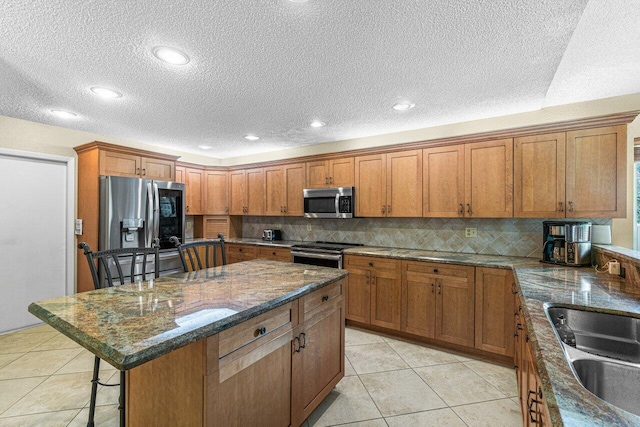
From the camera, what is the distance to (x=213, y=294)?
1628 mm

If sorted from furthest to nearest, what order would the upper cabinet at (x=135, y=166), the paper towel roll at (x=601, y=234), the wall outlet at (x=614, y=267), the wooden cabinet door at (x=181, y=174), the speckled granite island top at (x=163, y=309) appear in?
1. the wooden cabinet door at (x=181, y=174)
2. the upper cabinet at (x=135, y=166)
3. the paper towel roll at (x=601, y=234)
4. the wall outlet at (x=614, y=267)
5. the speckled granite island top at (x=163, y=309)

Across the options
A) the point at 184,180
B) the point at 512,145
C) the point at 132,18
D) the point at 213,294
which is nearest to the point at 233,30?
the point at 132,18

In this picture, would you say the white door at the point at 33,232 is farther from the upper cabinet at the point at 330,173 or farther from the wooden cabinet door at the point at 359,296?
the wooden cabinet door at the point at 359,296

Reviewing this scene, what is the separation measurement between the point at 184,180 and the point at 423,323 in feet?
13.3

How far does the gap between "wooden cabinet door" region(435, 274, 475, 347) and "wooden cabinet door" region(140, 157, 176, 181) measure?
3.77 metres

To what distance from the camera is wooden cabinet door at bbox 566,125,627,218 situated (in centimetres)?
244

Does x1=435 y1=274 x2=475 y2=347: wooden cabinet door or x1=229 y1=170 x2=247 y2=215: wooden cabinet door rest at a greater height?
x1=229 y1=170 x2=247 y2=215: wooden cabinet door

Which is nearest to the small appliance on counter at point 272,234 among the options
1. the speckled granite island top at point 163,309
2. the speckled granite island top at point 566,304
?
the speckled granite island top at point 163,309

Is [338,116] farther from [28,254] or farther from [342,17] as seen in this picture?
[28,254]

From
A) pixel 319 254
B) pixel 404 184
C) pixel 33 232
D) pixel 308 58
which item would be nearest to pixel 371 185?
pixel 404 184

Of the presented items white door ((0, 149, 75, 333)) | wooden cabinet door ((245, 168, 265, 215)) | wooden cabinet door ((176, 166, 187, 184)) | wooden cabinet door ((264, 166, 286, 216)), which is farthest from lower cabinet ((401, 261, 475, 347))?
white door ((0, 149, 75, 333))

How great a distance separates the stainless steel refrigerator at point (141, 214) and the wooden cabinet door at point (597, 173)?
13.6ft

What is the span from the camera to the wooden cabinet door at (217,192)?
200 inches

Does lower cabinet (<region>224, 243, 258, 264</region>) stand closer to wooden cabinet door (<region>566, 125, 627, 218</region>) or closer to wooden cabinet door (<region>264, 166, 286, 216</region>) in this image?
wooden cabinet door (<region>264, 166, 286, 216</region>)
